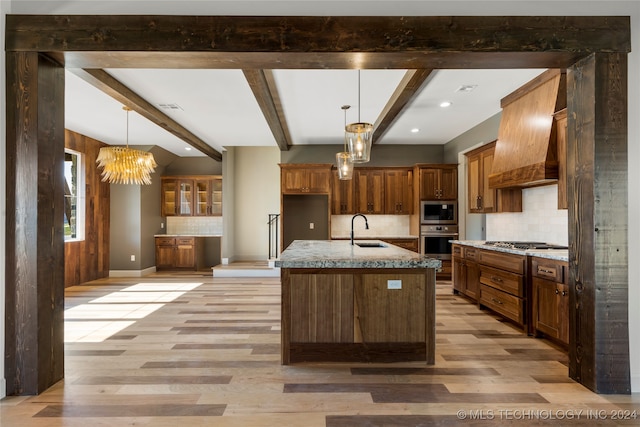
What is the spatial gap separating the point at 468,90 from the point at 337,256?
2.85 m

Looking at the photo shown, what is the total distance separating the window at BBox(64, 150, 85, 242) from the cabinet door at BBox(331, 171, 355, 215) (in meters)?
4.74

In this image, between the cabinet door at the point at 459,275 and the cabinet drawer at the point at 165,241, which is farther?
the cabinet drawer at the point at 165,241

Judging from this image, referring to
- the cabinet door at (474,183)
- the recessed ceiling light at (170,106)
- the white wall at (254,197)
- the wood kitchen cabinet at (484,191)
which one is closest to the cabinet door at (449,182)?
the wood kitchen cabinet at (484,191)

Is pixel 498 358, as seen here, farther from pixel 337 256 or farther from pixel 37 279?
pixel 37 279

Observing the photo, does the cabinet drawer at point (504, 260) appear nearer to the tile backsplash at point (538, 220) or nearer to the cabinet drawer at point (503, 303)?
the cabinet drawer at point (503, 303)

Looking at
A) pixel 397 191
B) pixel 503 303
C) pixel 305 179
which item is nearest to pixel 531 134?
pixel 503 303

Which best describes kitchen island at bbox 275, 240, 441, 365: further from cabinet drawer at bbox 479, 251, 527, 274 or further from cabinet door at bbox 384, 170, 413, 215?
cabinet door at bbox 384, 170, 413, 215

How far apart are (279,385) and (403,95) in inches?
134

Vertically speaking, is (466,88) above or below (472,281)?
above

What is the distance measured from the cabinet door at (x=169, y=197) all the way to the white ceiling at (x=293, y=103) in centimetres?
168

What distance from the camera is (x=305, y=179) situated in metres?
7.30

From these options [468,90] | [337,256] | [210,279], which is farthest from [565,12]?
[210,279]

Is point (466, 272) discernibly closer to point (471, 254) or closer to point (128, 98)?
point (471, 254)

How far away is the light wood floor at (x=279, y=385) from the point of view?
7.05ft
